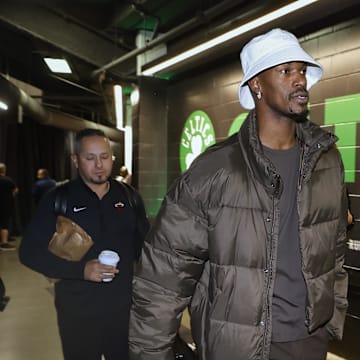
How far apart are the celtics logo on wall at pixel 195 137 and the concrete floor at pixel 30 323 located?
1996mm

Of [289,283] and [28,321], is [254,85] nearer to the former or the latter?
[289,283]

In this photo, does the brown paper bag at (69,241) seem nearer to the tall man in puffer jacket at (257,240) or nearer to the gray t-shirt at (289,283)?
the tall man in puffer jacket at (257,240)

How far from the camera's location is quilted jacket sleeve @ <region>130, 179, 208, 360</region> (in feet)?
4.33

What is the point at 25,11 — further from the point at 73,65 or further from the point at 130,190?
the point at 130,190

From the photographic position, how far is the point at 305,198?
1286 millimetres

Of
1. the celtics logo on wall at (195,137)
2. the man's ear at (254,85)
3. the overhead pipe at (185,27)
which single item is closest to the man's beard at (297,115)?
the man's ear at (254,85)

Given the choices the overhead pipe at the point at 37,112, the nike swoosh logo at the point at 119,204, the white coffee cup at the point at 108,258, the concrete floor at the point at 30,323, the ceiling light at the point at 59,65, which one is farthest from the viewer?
the ceiling light at the point at 59,65

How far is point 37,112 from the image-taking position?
26.1 ft

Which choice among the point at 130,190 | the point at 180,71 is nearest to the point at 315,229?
the point at 130,190

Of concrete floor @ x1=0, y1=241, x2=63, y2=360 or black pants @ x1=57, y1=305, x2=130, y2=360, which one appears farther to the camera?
concrete floor @ x1=0, y1=241, x2=63, y2=360

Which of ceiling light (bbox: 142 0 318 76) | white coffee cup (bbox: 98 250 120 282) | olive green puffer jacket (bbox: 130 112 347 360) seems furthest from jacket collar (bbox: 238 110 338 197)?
ceiling light (bbox: 142 0 318 76)

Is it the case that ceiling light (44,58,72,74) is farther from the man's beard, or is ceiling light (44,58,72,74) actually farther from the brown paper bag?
the man's beard

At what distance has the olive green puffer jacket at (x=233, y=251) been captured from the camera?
1239 mm

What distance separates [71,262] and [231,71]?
3276 millimetres
